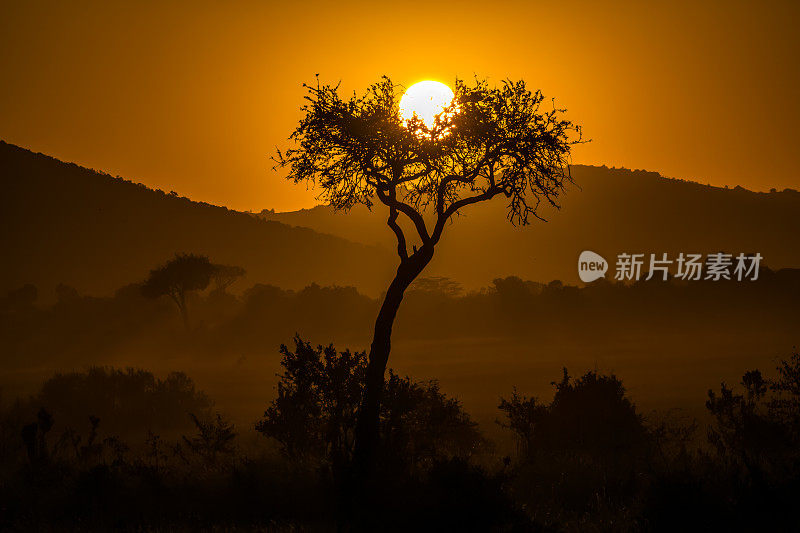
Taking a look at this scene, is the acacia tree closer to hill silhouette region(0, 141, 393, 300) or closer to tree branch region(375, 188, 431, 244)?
tree branch region(375, 188, 431, 244)

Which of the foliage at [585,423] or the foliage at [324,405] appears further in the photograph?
the foliage at [585,423]

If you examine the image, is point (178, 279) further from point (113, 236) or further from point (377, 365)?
point (113, 236)

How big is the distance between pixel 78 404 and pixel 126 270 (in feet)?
348

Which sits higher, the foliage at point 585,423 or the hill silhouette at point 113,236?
the hill silhouette at point 113,236

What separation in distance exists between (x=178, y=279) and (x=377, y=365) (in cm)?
6337

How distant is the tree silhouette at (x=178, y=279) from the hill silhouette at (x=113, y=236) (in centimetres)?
5509

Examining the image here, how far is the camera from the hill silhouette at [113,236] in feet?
423

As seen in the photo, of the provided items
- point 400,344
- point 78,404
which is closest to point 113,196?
point 400,344

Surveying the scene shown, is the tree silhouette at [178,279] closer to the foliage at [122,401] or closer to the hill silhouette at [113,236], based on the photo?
the foliage at [122,401]

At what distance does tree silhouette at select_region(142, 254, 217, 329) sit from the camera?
73.9 meters

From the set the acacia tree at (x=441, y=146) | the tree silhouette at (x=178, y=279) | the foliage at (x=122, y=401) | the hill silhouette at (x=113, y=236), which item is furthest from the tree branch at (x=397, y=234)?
the hill silhouette at (x=113, y=236)

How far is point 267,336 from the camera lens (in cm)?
6794

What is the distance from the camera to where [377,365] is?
49.7 ft

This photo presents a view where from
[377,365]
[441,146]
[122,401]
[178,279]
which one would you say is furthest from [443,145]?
[178,279]
